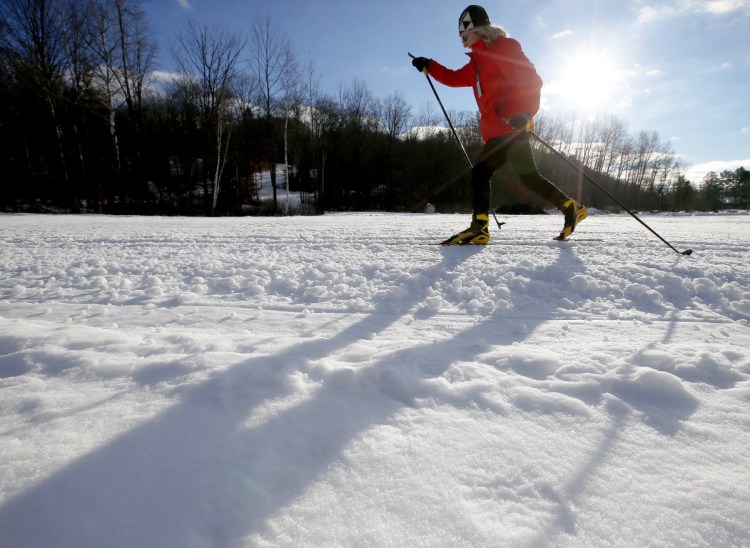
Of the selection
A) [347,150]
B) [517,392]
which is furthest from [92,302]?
[347,150]

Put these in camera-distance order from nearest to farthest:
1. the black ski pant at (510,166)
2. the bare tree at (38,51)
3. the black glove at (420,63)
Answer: the black ski pant at (510,166), the black glove at (420,63), the bare tree at (38,51)

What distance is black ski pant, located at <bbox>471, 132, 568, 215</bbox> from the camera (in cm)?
324

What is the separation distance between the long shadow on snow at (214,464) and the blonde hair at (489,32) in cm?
315

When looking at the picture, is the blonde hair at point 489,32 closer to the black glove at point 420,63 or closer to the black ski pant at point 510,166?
the black glove at point 420,63

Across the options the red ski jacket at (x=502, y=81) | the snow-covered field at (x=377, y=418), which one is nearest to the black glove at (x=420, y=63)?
the red ski jacket at (x=502, y=81)

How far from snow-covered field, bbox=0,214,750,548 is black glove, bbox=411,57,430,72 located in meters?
2.80

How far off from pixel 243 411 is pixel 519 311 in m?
1.40

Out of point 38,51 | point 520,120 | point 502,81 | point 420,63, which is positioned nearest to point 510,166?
point 520,120

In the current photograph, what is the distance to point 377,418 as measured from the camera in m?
0.92

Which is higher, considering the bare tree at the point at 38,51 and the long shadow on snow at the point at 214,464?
the bare tree at the point at 38,51

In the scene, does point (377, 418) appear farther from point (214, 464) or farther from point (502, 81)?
point (502, 81)

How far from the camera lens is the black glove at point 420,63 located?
3.58 meters

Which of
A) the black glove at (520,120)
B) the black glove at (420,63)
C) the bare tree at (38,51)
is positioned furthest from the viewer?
the bare tree at (38,51)

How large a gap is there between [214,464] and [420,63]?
3.98 m
